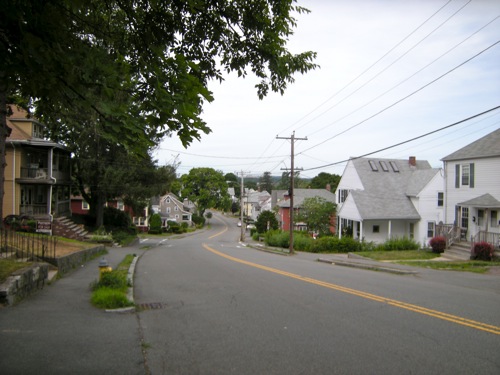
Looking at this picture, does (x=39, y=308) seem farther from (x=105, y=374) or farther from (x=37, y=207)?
(x=37, y=207)

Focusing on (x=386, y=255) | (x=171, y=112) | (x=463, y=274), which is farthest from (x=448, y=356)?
(x=386, y=255)

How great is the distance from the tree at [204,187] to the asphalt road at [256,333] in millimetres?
87151

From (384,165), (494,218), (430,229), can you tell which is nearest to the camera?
(494,218)

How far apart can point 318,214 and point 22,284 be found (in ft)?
114

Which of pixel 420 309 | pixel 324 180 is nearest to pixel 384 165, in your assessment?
pixel 420 309

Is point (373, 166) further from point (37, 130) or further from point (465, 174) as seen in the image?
point (37, 130)

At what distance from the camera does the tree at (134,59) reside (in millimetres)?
4223

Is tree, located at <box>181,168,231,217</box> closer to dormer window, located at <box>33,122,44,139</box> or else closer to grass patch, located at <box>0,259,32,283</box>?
dormer window, located at <box>33,122,44,139</box>

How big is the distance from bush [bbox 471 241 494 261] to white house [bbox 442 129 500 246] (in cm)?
154

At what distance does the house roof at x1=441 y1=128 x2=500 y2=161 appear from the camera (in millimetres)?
24422

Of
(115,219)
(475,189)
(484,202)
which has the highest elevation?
(475,189)

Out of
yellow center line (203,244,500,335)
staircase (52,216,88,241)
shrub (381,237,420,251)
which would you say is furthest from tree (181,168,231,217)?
yellow center line (203,244,500,335)

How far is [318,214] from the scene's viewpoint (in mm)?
41219

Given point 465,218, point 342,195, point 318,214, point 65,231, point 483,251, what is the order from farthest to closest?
point 342,195, point 318,214, point 65,231, point 465,218, point 483,251
